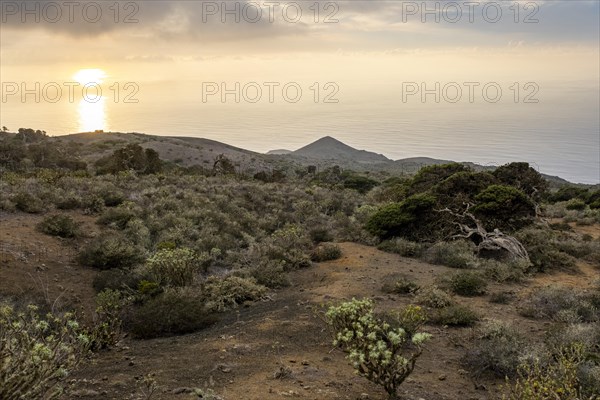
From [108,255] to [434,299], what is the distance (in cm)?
819

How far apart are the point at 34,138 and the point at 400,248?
215 ft

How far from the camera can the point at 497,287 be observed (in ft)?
40.7

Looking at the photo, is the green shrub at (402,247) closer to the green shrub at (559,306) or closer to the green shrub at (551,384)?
the green shrub at (559,306)

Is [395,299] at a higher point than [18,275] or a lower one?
lower

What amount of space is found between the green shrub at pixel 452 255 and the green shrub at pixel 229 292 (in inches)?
253

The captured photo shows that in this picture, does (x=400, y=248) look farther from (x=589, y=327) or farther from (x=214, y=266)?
(x=589, y=327)

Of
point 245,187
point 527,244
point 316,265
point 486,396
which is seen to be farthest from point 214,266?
point 245,187

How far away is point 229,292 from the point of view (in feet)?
36.0

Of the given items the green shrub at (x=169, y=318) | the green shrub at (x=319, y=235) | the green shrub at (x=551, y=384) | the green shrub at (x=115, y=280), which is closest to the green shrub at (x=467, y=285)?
the green shrub at (x=551, y=384)

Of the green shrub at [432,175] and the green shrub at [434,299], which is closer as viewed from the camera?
the green shrub at [434,299]

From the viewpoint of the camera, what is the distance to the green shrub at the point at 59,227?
1398 cm

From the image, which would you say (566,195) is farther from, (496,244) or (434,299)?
(434,299)

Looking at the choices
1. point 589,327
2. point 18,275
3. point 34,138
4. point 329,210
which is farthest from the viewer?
point 34,138

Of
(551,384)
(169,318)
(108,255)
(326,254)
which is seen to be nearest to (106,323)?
(169,318)
